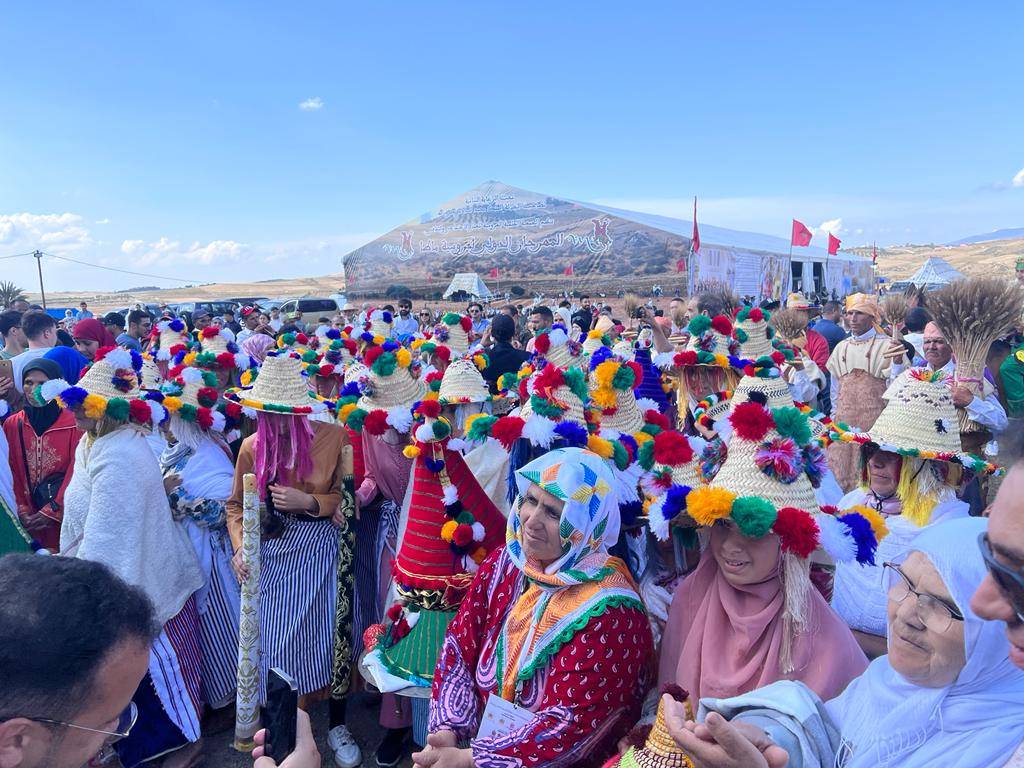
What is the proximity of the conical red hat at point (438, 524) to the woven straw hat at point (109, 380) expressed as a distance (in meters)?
1.54

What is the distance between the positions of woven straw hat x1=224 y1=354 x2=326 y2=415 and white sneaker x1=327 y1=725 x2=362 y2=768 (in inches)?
63.9

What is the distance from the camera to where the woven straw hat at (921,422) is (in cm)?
294

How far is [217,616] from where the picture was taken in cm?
370

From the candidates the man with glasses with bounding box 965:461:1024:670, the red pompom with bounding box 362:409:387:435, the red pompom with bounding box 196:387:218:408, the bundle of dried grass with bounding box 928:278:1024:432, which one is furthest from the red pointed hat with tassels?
the bundle of dried grass with bounding box 928:278:1024:432

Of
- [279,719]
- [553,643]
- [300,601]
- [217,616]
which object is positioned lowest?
[217,616]

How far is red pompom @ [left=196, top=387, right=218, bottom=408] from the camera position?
13.7ft

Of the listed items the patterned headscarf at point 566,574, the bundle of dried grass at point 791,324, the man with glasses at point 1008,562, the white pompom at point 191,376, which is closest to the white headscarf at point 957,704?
the man with glasses at point 1008,562

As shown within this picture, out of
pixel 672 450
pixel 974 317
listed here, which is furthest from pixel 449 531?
pixel 974 317

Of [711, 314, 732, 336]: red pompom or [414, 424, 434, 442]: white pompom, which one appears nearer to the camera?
[414, 424, 434, 442]: white pompom

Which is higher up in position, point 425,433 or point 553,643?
point 425,433

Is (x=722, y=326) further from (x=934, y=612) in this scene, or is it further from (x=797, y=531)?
(x=934, y=612)

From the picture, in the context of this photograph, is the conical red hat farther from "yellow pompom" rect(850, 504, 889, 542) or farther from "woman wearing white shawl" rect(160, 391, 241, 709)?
"yellow pompom" rect(850, 504, 889, 542)

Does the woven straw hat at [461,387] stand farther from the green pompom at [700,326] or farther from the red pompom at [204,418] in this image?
the green pompom at [700,326]

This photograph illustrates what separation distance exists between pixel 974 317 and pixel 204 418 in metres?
5.24
